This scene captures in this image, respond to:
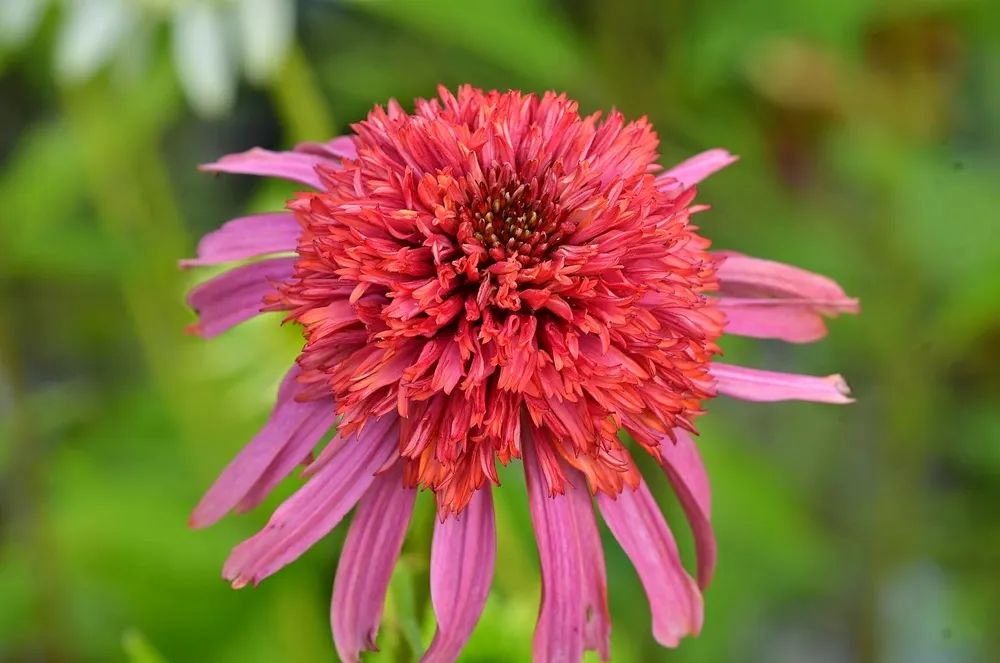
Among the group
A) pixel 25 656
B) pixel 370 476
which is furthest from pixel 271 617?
pixel 370 476

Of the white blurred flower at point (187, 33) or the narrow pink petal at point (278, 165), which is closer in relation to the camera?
the narrow pink petal at point (278, 165)

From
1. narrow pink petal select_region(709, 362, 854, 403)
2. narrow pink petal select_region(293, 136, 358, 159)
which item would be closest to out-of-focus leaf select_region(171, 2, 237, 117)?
narrow pink petal select_region(293, 136, 358, 159)

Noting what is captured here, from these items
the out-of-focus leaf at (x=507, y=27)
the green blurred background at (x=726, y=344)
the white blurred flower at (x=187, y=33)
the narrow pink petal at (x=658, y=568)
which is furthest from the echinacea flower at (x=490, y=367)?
the out-of-focus leaf at (x=507, y=27)

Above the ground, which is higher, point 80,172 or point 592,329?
point 80,172

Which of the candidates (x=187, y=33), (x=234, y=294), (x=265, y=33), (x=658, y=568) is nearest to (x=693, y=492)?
(x=658, y=568)

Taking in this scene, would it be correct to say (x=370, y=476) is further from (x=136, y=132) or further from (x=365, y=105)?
(x=365, y=105)

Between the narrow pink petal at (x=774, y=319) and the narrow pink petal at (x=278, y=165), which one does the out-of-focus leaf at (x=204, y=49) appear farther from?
the narrow pink petal at (x=774, y=319)

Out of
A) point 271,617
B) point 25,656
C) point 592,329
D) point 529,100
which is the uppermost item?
point 529,100

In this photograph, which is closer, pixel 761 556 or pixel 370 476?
pixel 370 476
